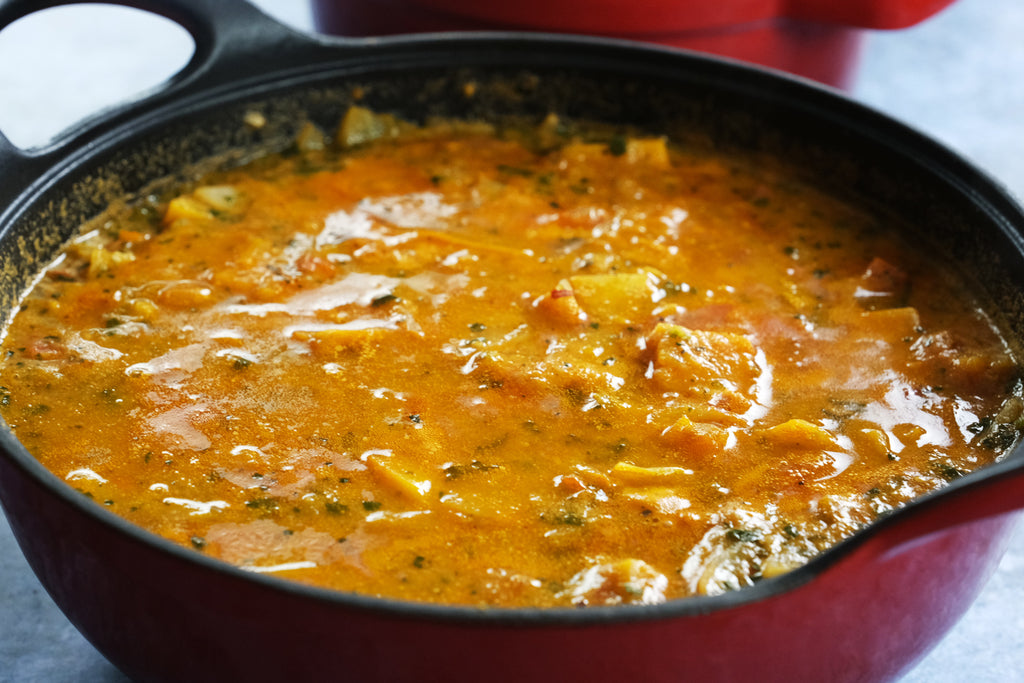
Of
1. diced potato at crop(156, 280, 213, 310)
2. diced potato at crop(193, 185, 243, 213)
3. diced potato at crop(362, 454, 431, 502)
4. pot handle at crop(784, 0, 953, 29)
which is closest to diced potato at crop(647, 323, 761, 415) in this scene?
diced potato at crop(362, 454, 431, 502)

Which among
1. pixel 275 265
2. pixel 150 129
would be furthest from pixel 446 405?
pixel 150 129

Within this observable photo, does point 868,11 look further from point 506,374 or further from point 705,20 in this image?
point 506,374

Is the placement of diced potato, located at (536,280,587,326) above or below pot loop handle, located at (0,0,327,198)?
below

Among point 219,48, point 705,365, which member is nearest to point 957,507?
point 705,365

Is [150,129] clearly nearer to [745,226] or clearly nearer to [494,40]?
[494,40]

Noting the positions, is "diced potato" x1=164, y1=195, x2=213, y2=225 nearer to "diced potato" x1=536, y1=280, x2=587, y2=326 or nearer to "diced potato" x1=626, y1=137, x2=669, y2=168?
"diced potato" x1=536, y1=280, x2=587, y2=326
